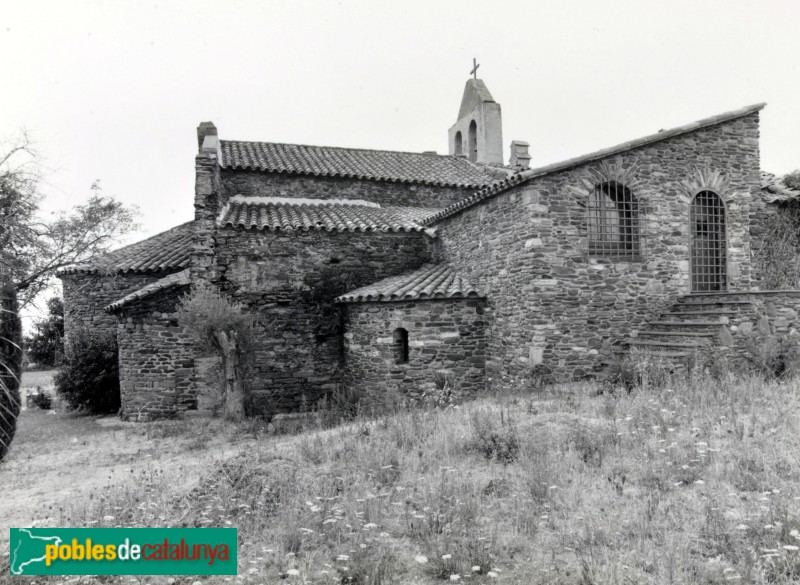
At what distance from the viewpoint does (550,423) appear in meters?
7.72

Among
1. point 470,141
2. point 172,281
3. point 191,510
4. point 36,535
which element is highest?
point 470,141

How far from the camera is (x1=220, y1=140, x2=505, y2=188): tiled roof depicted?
1625 centimetres

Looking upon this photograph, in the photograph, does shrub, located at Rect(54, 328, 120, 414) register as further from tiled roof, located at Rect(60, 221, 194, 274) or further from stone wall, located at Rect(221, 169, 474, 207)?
stone wall, located at Rect(221, 169, 474, 207)

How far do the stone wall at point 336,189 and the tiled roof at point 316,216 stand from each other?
31cm

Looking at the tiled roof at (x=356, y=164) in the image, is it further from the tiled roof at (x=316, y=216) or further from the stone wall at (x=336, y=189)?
the tiled roof at (x=316, y=216)

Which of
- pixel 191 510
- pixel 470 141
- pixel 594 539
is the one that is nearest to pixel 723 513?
pixel 594 539

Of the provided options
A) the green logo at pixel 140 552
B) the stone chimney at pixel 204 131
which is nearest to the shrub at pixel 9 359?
the green logo at pixel 140 552

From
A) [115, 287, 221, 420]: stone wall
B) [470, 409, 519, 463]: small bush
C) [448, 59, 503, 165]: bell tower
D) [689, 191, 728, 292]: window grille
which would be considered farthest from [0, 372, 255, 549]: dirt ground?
[448, 59, 503, 165]: bell tower

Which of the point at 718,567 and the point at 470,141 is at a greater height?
the point at 470,141

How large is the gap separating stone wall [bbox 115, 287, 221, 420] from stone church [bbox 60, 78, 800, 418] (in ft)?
0.10

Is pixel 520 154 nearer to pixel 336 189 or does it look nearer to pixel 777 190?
pixel 336 189

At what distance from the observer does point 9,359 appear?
7.75 m

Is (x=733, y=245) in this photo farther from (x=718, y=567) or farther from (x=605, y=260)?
(x=718, y=567)

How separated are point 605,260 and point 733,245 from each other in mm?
3162
